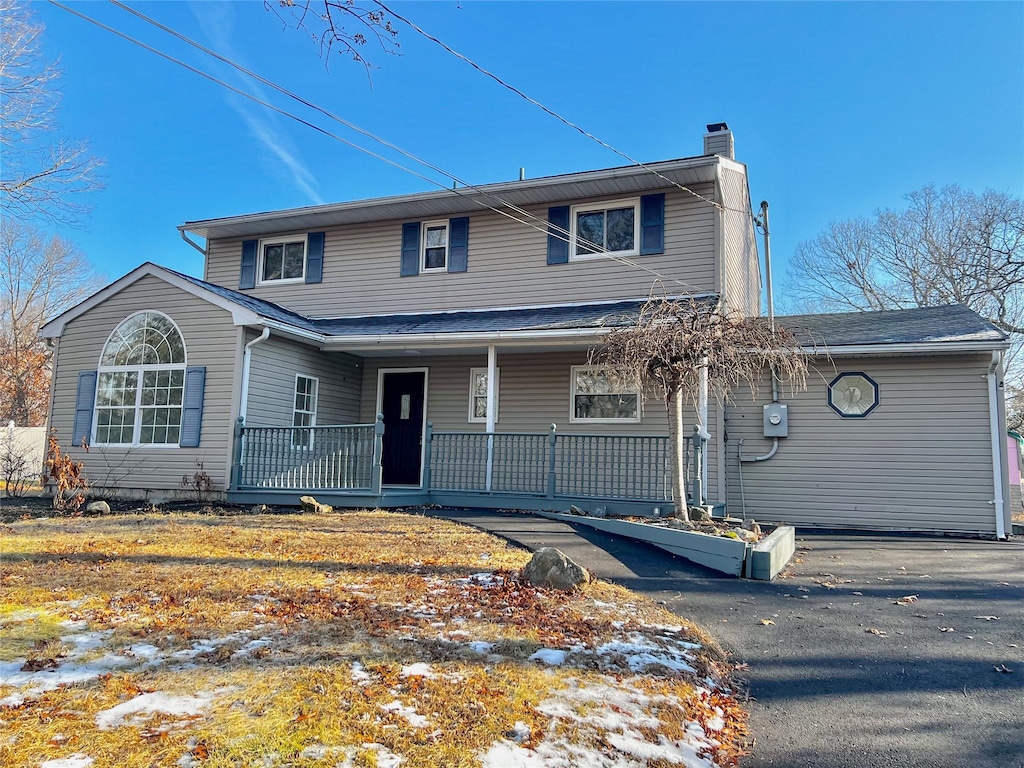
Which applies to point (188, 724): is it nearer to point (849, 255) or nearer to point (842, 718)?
point (842, 718)

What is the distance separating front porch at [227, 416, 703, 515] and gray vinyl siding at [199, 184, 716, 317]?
116 inches

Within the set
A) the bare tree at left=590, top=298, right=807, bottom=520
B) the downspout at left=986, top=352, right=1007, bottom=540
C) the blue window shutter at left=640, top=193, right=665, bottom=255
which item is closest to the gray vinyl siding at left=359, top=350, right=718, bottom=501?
the blue window shutter at left=640, top=193, right=665, bottom=255

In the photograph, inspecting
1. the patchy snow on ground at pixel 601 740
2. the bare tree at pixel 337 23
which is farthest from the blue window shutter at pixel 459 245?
the patchy snow on ground at pixel 601 740

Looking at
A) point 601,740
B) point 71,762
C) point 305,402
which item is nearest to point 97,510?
point 305,402

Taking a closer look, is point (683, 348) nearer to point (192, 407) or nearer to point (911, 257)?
point (192, 407)

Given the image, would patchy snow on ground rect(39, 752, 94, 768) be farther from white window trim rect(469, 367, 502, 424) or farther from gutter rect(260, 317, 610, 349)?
white window trim rect(469, 367, 502, 424)

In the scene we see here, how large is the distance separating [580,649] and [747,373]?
5142 mm

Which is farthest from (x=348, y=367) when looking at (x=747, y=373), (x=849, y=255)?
(x=849, y=255)

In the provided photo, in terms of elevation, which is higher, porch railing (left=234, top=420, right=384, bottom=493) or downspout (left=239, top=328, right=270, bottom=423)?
downspout (left=239, top=328, right=270, bottom=423)

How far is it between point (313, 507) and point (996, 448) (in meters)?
10.4

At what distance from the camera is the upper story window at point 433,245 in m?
13.1

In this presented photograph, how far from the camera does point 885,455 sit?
1023 cm

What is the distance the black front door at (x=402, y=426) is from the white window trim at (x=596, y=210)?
3.90 meters

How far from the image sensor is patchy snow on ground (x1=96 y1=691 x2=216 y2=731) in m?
2.73
